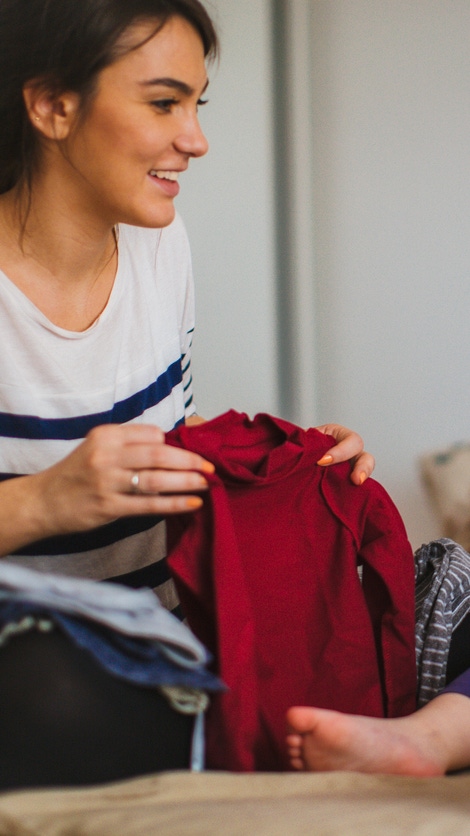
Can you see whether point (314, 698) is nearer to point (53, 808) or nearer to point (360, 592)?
point (360, 592)

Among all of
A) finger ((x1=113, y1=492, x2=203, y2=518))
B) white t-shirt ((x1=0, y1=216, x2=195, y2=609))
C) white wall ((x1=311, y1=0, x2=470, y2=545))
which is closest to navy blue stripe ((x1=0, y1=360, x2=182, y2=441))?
white t-shirt ((x1=0, y1=216, x2=195, y2=609))

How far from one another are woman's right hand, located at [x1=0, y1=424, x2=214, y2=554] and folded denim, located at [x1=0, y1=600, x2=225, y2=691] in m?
0.14

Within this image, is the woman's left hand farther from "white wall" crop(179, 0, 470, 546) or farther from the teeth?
"white wall" crop(179, 0, 470, 546)

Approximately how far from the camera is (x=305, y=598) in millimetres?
993

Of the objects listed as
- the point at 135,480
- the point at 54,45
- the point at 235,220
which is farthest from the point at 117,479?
the point at 235,220

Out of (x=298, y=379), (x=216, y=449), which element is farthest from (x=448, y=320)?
(x=216, y=449)

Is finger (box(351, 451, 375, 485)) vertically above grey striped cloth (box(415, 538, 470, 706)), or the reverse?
finger (box(351, 451, 375, 485))

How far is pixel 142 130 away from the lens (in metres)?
1.08

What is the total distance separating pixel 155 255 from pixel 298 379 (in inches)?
41.9

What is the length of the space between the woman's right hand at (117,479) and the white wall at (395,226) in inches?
60.7

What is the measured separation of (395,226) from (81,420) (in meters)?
1.36

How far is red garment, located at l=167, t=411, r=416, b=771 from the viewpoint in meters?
0.91

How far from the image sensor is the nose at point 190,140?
1112 millimetres

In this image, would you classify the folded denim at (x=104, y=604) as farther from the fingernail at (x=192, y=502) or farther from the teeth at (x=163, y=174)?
the teeth at (x=163, y=174)
